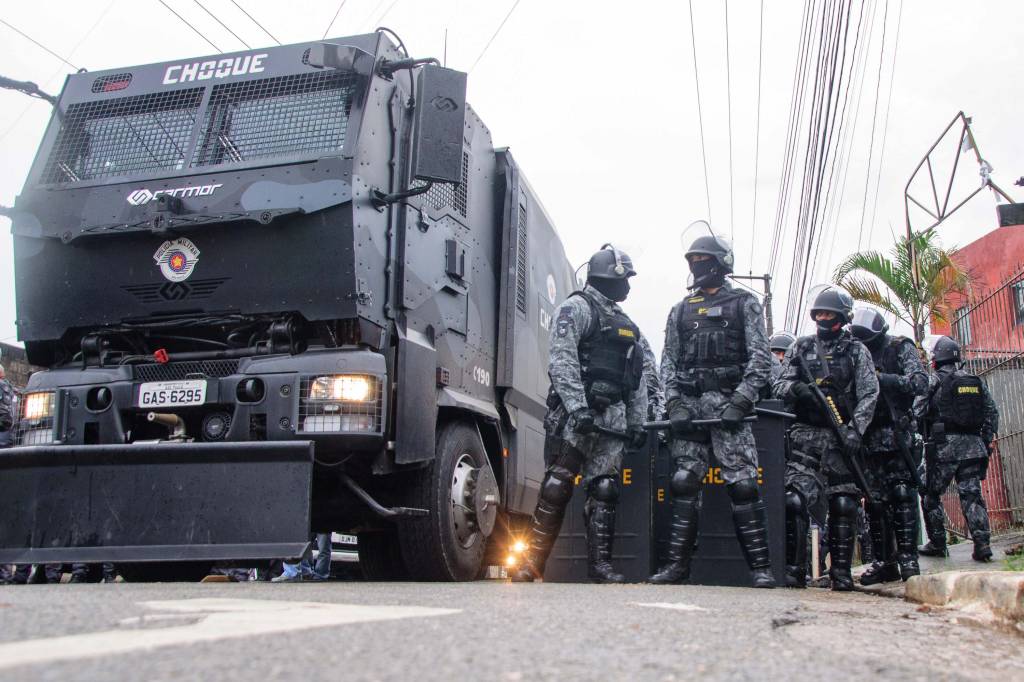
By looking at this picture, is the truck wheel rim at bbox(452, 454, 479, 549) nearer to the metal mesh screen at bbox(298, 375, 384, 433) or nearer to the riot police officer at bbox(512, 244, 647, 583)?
the riot police officer at bbox(512, 244, 647, 583)

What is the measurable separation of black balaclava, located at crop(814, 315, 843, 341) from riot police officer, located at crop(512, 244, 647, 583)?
1.37 m

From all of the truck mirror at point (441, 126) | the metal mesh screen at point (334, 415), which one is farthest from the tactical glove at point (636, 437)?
the truck mirror at point (441, 126)

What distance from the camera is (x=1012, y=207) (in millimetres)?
6324

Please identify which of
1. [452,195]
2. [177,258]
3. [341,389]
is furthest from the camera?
[452,195]

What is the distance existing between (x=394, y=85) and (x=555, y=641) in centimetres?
407

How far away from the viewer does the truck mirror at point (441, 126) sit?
5309 millimetres

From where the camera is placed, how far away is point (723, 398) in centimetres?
602

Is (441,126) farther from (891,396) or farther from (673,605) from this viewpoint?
(891,396)

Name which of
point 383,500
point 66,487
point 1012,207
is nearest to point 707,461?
point 383,500

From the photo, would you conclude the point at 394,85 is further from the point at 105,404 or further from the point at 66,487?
the point at 66,487

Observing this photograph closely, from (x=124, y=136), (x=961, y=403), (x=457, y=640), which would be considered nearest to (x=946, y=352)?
(x=961, y=403)

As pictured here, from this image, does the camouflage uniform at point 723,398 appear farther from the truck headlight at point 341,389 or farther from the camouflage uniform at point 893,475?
the truck headlight at point 341,389

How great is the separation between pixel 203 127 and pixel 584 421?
106 inches

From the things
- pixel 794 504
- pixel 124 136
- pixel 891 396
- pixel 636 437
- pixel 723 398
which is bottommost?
pixel 794 504
